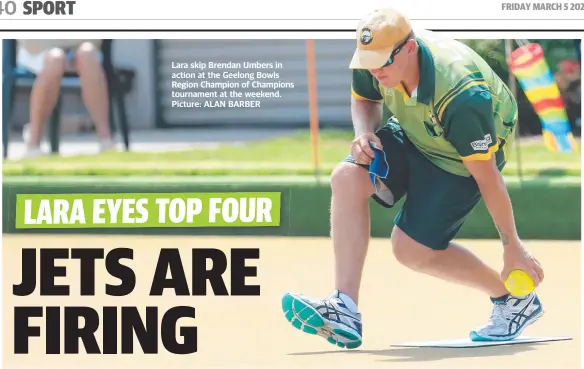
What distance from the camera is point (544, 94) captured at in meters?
5.48

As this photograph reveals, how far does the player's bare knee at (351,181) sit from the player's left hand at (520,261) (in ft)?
1.52

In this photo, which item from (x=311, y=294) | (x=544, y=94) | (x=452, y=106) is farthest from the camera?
(x=544, y=94)

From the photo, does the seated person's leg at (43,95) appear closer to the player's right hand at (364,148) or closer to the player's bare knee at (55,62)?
the player's bare knee at (55,62)

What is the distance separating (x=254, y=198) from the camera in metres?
5.37

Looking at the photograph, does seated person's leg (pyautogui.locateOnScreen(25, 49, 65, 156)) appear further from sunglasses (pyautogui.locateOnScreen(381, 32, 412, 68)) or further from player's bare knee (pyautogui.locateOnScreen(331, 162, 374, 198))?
sunglasses (pyautogui.locateOnScreen(381, 32, 412, 68))

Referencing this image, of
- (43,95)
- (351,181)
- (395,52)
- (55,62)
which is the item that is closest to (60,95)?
(43,95)

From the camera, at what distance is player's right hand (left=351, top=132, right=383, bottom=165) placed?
12.4 ft

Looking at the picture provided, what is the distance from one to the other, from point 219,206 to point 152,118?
85 centimetres

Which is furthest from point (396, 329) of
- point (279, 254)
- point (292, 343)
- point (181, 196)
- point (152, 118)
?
point (152, 118)

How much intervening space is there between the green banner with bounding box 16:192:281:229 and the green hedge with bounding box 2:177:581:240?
8.9 inches

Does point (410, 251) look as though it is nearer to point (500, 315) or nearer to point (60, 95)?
point (500, 315)

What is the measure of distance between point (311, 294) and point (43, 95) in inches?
70.5

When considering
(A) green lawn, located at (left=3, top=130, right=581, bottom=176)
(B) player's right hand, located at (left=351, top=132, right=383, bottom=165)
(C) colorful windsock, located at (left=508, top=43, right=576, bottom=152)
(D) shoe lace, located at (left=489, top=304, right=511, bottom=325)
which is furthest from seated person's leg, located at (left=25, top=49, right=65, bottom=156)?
(D) shoe lace, located at (left=489, top=304, right=511, bottom=325)

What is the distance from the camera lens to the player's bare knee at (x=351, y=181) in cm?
382
